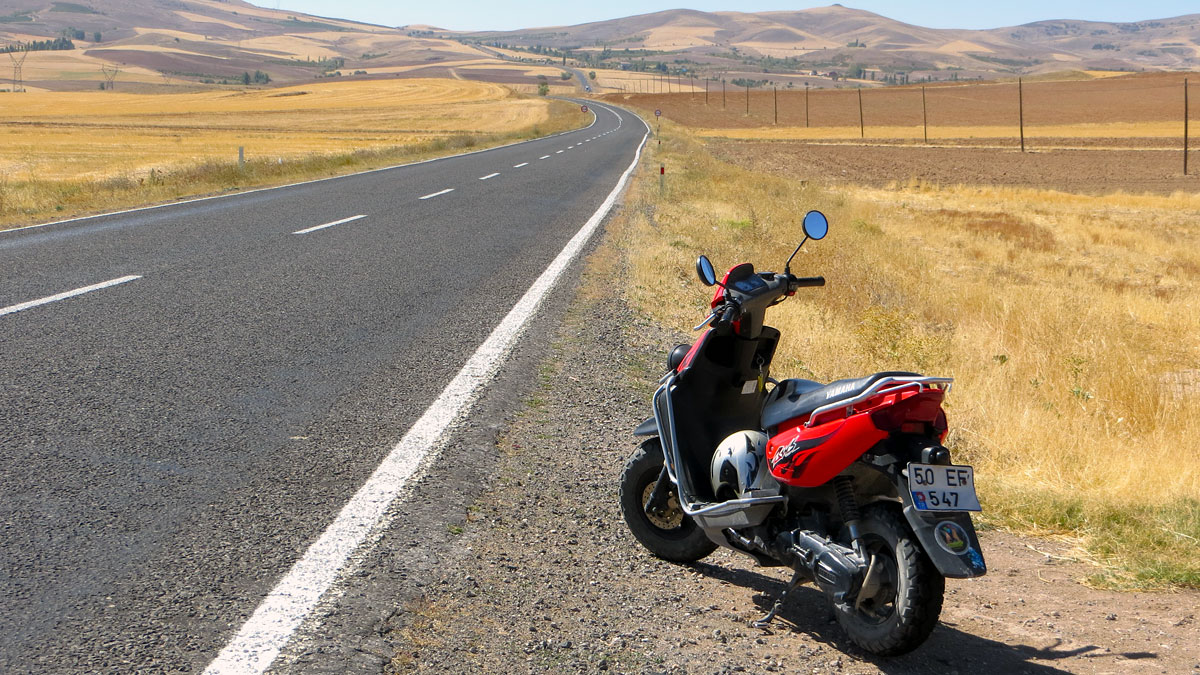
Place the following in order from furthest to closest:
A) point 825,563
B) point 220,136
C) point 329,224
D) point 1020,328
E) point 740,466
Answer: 1. point 220,136
2. point 329,224
3. point 1020,328
4. point 740,466
5. point 825,563

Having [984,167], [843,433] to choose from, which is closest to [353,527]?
[843,433]

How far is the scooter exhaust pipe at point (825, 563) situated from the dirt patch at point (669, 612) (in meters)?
0.24

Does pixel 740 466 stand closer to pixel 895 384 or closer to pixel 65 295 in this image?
pixel 895 384

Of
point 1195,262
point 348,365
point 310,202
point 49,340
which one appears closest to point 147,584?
point 348,365

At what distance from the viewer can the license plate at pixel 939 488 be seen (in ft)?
9.23

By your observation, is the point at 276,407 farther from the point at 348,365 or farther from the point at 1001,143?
the point at 1001,143

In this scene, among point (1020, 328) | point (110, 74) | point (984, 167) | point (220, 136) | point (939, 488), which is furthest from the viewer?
point (110, 74)

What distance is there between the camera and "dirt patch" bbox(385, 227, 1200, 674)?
2975 mm

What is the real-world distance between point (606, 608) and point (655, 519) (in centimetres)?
65

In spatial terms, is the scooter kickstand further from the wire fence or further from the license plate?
the wire fence

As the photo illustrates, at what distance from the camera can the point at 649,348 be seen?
7059 millimetres

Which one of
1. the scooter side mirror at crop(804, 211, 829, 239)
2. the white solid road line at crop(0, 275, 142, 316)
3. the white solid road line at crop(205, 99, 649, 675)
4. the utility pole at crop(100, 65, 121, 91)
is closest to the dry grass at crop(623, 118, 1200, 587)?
the scooter side mirror at crop(804, 211, 829, 239)

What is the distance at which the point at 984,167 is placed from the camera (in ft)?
143

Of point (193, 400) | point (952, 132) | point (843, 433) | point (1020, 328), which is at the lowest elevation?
point (1020, 328)
